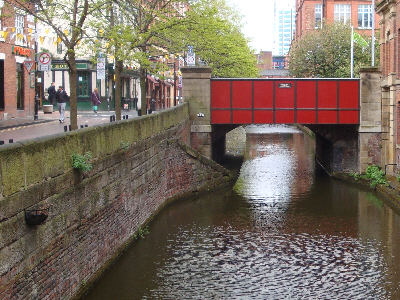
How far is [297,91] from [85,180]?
24.9 m

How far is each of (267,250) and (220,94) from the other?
62.2ft

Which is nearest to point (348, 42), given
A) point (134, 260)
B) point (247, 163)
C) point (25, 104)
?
point (247, 163)

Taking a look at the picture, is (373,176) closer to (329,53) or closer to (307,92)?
(307,92)

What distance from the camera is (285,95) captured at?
130ft

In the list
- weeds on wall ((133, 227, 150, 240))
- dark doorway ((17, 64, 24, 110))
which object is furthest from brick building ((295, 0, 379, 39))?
weeds on wall ((133, 227, 150, 240))

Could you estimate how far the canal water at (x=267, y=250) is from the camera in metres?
17.5

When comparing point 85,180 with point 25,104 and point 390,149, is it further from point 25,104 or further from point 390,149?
point 25,104

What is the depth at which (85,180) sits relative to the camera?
16.2 meters

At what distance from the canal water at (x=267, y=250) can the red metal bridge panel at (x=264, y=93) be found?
223 inches

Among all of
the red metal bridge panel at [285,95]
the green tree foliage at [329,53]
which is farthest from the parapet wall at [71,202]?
the green tree foliage at [329,53]

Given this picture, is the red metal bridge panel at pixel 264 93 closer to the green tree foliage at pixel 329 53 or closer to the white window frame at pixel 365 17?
the green tree foliage at pixel 329 53

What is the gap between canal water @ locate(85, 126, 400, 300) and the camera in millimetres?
17516

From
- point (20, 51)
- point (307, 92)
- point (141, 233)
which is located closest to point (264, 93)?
point (307, 92)

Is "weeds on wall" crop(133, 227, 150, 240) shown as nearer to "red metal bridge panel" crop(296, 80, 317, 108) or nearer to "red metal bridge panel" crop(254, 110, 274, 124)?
"red metal bridge panel" crop(254, 110, 274, 124)
